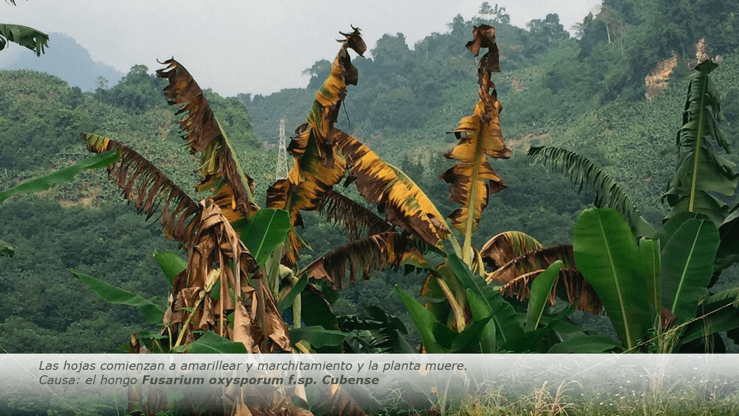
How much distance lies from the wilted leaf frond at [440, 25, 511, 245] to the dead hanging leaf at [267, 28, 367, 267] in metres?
1.07

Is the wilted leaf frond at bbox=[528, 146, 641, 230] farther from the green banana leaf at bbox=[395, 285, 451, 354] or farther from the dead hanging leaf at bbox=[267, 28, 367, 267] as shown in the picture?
the green banana leaf at bbox=[395, 285, 451, 354]

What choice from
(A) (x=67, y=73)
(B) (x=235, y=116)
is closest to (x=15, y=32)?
(B) (x=235, y=116)

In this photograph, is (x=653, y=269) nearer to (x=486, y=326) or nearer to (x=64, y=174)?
(x=486, y=326)

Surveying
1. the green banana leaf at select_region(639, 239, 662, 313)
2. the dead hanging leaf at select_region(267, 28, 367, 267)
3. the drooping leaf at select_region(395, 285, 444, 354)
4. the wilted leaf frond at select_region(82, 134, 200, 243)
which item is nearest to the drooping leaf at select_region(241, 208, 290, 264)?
the drooping leaf at select_region(395, 285, 444, 354)

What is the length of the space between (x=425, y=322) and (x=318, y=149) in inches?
60.3

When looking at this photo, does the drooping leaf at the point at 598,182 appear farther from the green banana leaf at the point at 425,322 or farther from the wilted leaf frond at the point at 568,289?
the green banana leaf at the point at 425,322

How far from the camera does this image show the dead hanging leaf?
6.16 metres

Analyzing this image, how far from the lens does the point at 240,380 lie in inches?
165

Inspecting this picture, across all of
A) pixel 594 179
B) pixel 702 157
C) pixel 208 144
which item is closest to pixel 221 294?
pixel 208 144

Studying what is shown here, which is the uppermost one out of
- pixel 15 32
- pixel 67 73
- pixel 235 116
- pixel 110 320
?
pixel 67 73

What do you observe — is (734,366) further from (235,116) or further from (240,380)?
(235,116)

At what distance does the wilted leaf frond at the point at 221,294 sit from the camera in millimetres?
4363

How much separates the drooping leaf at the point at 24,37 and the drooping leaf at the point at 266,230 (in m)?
3.24

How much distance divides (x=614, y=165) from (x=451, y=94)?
25053 millimetres
